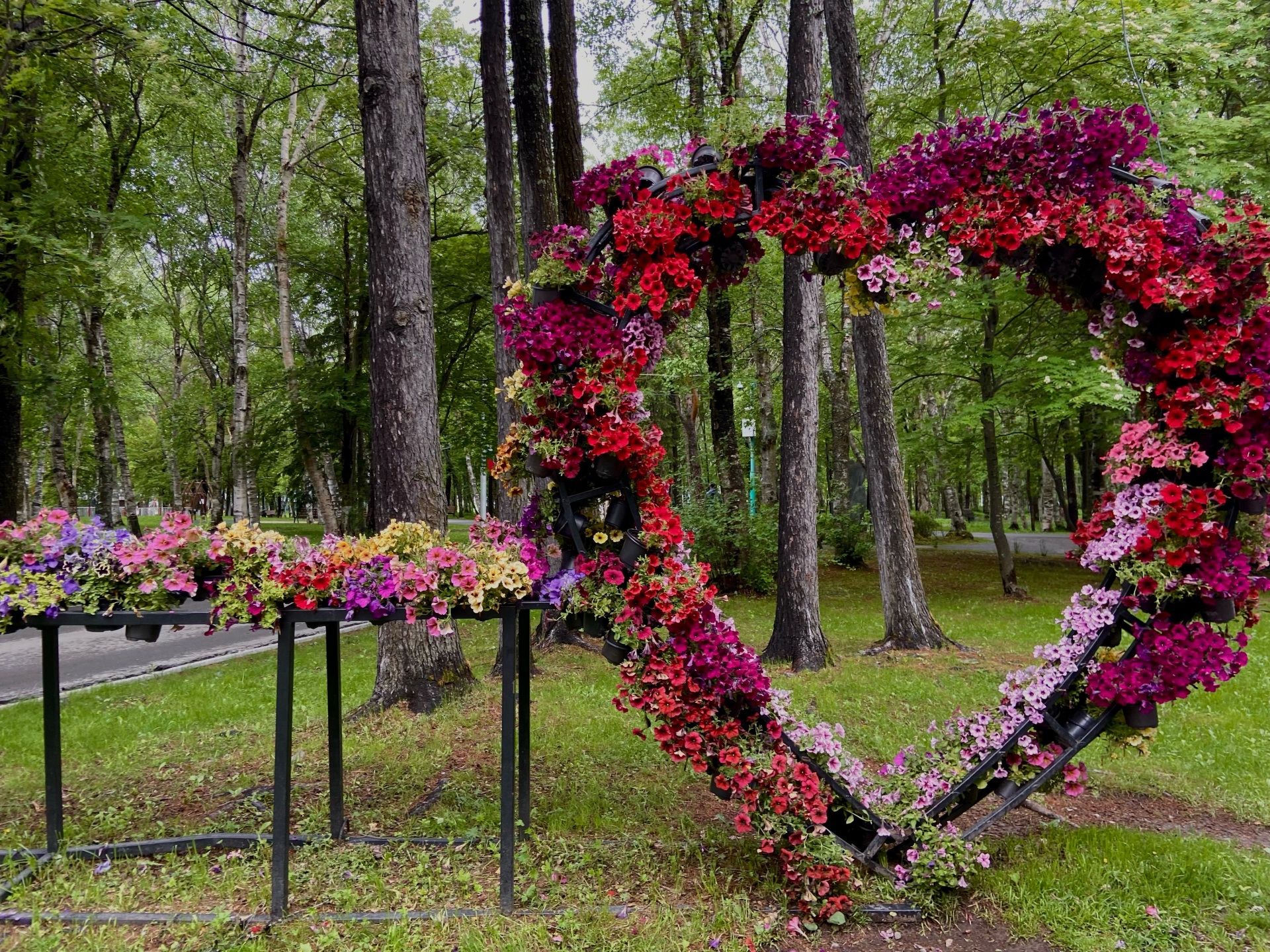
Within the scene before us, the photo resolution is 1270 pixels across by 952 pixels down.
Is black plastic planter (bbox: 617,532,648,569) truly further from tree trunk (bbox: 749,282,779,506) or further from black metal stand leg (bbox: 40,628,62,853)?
tree trunk (bbox: 749,282,779,506)

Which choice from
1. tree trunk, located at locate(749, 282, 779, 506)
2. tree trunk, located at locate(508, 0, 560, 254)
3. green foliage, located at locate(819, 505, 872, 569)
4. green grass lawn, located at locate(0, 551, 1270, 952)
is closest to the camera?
green grass lawn, located at locate(0, 551, 1270, 952)

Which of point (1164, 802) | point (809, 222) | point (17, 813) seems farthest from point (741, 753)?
point (17, 813)

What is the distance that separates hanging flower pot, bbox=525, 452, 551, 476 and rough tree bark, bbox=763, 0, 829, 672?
385 centimetres

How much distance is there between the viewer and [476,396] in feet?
49.2

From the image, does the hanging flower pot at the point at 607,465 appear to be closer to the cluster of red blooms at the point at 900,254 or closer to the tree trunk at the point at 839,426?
the cluster of red blooms at the point at 900,254

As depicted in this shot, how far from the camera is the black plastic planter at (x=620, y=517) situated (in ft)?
9.39

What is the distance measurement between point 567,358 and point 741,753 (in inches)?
67.5

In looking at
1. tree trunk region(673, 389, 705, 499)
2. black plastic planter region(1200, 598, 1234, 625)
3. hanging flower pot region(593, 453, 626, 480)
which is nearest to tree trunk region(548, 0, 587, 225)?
hanging flower pot region(593, 453, 626, 480)

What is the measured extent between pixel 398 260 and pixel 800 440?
366 cm

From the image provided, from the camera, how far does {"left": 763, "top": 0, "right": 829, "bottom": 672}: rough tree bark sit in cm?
634

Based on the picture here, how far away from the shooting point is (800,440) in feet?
21.0

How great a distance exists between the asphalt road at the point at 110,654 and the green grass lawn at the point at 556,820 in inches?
36.9

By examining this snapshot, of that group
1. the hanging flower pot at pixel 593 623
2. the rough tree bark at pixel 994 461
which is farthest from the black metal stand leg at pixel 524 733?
the rough tree bark at pixel 994 461

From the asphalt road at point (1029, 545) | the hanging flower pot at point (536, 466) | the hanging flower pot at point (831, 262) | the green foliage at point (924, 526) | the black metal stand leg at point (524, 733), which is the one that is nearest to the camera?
the hanging flower pot at point (536, 466)
